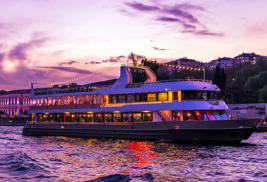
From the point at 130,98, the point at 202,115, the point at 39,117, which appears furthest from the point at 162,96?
the point at 39,117

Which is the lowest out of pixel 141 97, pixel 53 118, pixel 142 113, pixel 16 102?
pixel 53 118

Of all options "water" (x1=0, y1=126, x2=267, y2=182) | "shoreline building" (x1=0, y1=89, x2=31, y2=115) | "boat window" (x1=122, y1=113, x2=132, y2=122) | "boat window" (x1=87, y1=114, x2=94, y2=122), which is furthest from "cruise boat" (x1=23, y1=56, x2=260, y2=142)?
"shoreline building" (x1=0, y1=89, x2=31, y2=115)

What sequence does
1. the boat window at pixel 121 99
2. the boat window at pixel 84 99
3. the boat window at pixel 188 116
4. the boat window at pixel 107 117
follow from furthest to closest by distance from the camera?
1. the boat window at pixel 84 99
2. the boat window at pixel 107 117
3. the boat window at pixel 121 99
4. the boat window at pixel 188 116

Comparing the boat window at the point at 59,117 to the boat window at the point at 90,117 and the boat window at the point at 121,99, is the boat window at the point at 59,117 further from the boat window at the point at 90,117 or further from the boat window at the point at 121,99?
the boat window at the point at 121,99

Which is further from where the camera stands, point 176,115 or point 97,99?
point 97,99

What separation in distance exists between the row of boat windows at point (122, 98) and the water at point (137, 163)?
5121 mm

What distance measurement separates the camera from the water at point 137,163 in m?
17.9

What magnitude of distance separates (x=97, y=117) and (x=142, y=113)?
653cm

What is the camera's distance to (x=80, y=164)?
21.3m

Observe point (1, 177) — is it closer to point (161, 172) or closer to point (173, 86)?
→ point (161, 172)

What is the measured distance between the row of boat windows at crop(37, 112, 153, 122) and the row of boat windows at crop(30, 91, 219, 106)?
1478 mm

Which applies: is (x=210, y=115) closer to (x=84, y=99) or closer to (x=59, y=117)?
(x=84, y=99)

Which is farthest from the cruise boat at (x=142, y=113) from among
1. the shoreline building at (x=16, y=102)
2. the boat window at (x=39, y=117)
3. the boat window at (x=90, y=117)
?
Result: the shoreline building at (x=16, y=102)

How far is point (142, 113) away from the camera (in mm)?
34125
